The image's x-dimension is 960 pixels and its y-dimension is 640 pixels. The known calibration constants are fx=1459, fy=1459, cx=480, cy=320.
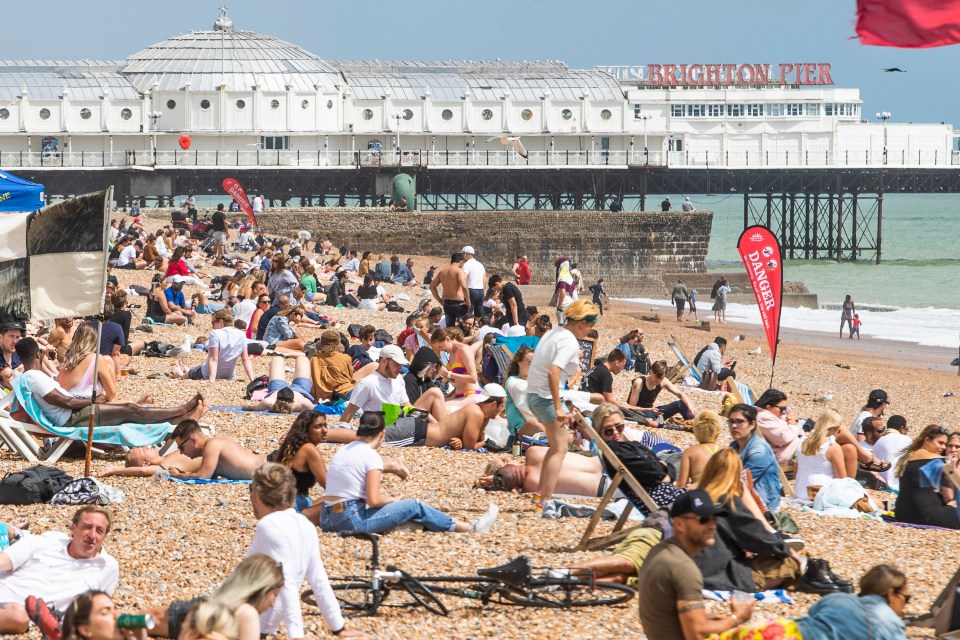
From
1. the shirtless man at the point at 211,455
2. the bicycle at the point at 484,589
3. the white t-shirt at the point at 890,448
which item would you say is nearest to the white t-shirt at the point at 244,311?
the shirtless man at the point at 211,455

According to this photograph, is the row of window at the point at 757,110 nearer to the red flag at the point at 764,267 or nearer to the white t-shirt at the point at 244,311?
the white t-shirt at the point at 244,311

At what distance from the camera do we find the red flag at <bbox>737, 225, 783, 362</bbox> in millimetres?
13812

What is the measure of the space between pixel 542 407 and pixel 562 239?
3717 centimetres

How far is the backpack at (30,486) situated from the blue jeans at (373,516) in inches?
65.6

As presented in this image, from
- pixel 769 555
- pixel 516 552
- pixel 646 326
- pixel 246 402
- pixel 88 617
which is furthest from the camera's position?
pixel 646 326

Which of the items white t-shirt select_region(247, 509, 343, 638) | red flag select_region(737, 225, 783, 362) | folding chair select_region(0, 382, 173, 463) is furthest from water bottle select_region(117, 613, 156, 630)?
red flag select_region(737, 225, 783, 362)

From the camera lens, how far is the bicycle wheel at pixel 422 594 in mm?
6172

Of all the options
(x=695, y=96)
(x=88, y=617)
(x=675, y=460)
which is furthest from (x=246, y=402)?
(x=695, y=96)

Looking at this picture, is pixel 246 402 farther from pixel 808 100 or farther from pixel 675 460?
pixel 808 100

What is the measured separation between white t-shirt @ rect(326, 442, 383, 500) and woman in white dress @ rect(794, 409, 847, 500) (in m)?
3.25

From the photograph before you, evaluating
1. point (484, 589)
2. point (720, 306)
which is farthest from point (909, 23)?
point (720, 306)

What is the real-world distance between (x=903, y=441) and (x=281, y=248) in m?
22.5

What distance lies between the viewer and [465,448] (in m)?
10.1

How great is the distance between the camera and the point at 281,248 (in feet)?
103
